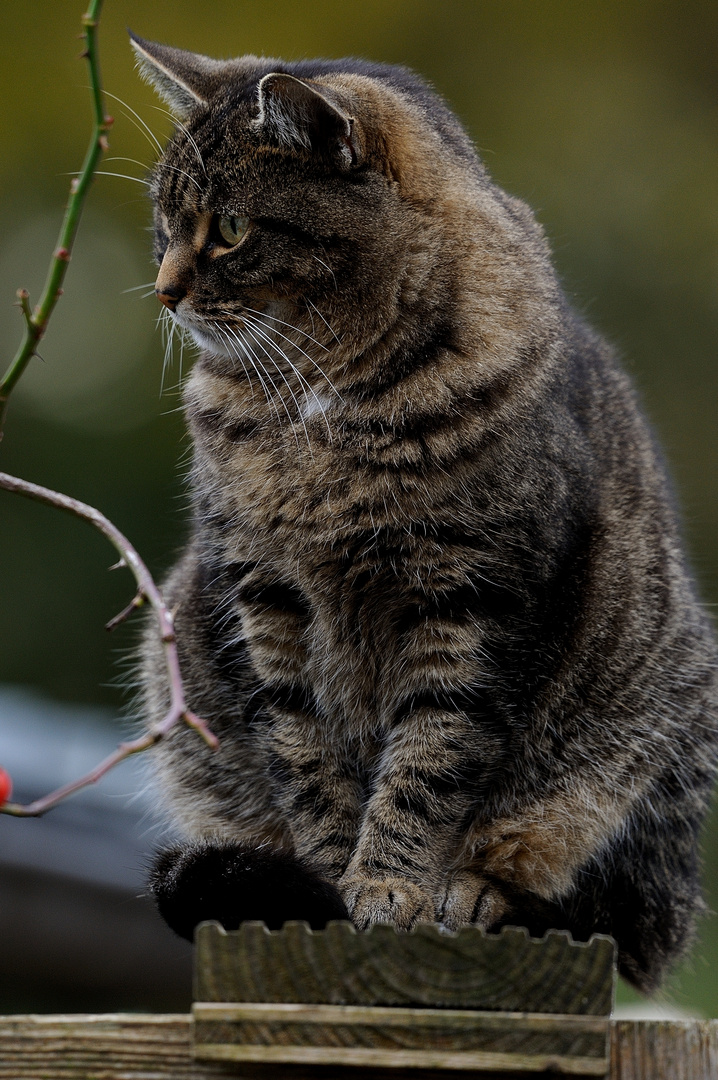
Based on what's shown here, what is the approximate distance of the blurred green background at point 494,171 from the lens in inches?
257

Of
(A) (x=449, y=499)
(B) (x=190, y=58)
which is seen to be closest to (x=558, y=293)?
(A) (x=449, y=499)

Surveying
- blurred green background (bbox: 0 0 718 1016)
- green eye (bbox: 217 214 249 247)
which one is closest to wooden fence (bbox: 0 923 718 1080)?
green eye (bbox: 217 214 249 247)

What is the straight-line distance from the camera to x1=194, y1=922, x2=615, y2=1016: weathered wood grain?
1.23m

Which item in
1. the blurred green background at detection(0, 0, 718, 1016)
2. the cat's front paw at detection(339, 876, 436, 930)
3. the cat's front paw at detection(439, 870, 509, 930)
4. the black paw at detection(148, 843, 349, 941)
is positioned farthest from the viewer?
the blurred green background at detection(0, 0, 718, 1016)

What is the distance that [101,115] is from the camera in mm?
1111

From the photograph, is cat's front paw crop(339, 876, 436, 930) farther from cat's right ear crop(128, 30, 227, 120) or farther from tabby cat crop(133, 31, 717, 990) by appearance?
cat's right ear crop(128, 30, 227, 120)

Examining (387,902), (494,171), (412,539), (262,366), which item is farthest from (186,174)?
(494,171)

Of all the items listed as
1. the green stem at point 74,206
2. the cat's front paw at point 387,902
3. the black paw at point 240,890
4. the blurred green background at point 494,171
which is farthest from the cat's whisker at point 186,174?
the blurred green background at point 494,171

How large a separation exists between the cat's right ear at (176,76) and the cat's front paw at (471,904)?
5.12 feet

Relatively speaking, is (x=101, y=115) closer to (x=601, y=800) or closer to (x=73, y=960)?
(x=601, y=800)

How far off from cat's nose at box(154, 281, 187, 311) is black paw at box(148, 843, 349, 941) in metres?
0.99

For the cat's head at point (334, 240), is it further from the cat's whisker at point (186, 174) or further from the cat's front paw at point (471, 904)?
the cat's front paw at point (471, 904)

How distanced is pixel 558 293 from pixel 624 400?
398 millimetres

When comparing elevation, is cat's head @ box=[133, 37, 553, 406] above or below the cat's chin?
above
